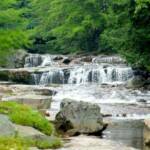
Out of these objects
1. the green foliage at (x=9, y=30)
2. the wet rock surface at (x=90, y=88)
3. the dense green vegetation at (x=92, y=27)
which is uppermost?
the dense green vegetation at (x=92, y=27)

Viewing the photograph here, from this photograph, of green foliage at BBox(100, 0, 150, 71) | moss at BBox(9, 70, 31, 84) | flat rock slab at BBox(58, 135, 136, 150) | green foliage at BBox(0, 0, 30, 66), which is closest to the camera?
flat rock slab at BBox(58, 135, 136, 150)

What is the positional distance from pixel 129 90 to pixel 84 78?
6.07 m

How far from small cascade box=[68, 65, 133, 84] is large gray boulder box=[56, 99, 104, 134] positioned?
17654 mm

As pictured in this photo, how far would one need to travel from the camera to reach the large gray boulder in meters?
13.9

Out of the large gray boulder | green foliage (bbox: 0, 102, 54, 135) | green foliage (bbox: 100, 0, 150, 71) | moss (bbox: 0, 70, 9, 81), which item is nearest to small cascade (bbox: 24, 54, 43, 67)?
moss (bbox: 0, 70, 9, 81)

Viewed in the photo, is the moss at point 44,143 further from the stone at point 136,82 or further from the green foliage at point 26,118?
the stone at point 136,82

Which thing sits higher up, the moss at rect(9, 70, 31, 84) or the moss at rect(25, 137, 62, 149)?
the moss at rect(9, 70, 31, 84)

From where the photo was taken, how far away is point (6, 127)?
28.9 feet

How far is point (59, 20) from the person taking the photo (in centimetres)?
5431

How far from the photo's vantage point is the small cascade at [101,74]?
32094 mm

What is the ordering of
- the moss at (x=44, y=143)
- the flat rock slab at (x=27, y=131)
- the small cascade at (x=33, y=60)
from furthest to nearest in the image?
1. the small cascade at (x=33, y=60)
2. the flat rock slab at (x=27, y=131)
3. the moss at (x=44, y=143)

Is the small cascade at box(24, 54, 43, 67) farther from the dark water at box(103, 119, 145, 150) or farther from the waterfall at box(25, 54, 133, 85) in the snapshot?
the dark water at box(103, 119, 145, 150)

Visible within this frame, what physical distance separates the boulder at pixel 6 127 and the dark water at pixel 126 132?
4.19 meters

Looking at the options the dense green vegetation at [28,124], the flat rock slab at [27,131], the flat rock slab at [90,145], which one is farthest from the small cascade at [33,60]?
the flat rock slab at [27,131]
